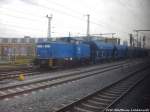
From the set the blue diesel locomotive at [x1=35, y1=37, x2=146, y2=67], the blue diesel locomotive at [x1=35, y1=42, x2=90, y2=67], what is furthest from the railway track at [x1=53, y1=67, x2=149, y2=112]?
the blue diesel locomotive at [x1=35, y1=37, x2=146, y2=67]

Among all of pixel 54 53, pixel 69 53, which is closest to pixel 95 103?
pixel 54 53

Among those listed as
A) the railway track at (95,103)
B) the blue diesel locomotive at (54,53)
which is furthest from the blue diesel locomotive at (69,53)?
the railway track at (95,103)

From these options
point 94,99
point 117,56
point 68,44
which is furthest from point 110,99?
point 117,56

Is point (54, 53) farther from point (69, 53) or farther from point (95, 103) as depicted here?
point (95, 103)

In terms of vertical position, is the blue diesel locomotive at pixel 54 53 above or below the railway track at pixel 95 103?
above

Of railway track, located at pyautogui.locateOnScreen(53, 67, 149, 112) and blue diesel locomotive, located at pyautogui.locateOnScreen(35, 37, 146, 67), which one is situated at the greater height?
blue diesel locomotive, located at pyautogui.locateOnScreen(35, 37, 146, 67)

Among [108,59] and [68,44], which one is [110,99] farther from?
[108,59]

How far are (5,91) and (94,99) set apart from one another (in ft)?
15.3

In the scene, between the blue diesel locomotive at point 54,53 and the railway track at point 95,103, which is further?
the blue diesel locomotive at point 54,53

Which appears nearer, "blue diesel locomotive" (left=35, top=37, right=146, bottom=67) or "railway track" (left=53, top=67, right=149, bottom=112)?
"railway track" (left=53, top=67, right=149, bottom=112)

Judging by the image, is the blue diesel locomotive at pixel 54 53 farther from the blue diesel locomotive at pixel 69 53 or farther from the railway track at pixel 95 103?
the railway track at pixel 95 103

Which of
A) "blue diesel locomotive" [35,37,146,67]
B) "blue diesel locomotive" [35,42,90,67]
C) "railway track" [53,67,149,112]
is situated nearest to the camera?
"railway track" [53,67,149,112]

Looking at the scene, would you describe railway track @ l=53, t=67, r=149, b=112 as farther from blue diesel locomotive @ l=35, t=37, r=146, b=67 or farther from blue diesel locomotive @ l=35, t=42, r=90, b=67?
blue diesel locomotive @ l=35, t=37, r=146, b=67

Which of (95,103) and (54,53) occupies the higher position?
(54,53)
